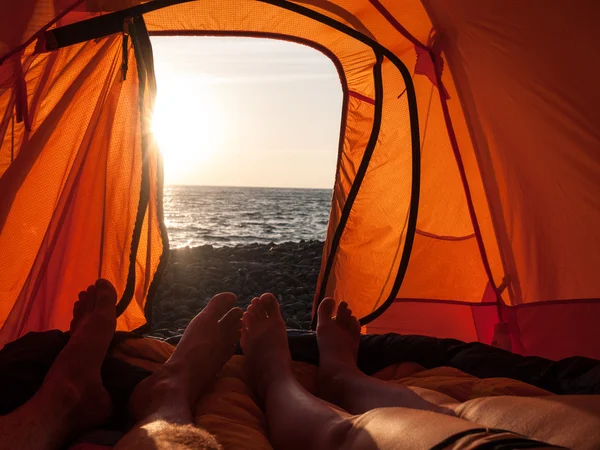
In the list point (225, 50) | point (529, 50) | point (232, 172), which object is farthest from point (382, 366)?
point (232, 172)

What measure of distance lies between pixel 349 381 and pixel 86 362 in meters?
0.69

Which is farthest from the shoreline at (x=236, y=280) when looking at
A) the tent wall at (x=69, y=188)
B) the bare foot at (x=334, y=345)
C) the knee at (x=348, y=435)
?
the knee at (x=348, y=435)

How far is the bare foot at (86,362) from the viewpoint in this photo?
1324 mm

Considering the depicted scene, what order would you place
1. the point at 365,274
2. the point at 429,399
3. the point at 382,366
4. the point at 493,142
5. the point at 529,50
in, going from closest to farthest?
the point at 429,399 < the point at 529,50 < the point at 382,366 < the point at 493,142 < the point at 365,274

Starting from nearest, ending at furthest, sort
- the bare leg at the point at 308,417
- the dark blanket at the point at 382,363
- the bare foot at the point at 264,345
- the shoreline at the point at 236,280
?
the bare leg at the point at 308,417, the dark blanket at the point at 382,363, the bare foot at the point at 264,345, the shoreline at the point at 236,280

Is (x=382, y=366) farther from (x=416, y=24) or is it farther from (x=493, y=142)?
(x=416, y=24)

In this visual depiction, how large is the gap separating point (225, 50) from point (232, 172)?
46786 millimetres

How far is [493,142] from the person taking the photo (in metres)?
1.96

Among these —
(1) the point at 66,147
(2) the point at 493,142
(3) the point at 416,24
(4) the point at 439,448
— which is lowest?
(4) the point at 439,448

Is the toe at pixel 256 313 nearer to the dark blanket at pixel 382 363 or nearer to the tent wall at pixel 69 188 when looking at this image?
the dark blanket at pixel 382 363

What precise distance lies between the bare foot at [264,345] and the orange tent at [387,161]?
47 cm

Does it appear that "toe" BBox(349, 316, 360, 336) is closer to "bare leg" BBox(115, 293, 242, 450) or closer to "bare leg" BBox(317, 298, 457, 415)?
"bare leg" BBox(317, 298, 457, 415)

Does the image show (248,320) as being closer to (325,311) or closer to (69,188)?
(325,311)

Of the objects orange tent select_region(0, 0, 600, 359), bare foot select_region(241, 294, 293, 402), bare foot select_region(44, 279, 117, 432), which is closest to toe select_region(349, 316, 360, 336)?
bare foot select_region(241, 294, 293, 402)
